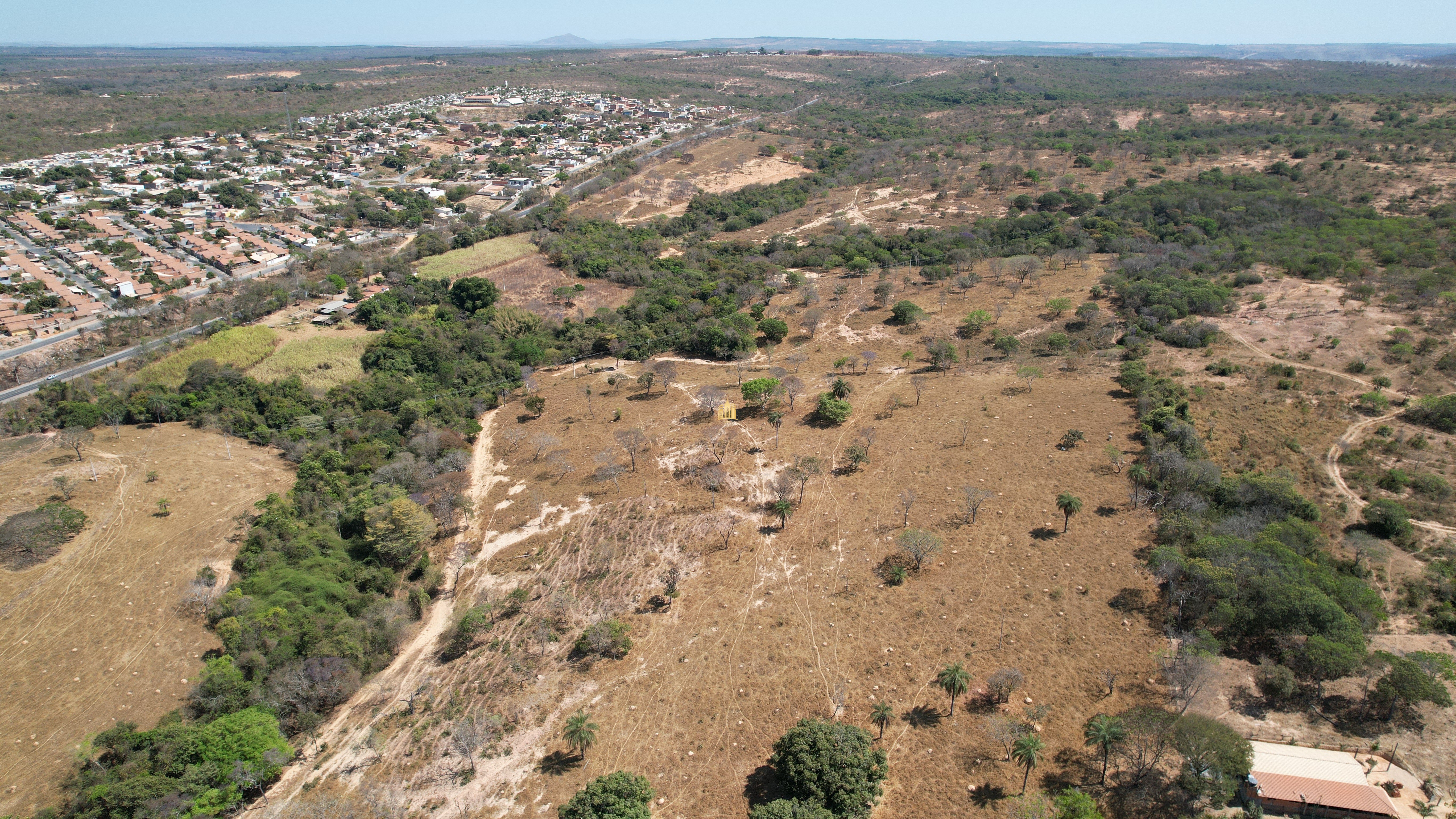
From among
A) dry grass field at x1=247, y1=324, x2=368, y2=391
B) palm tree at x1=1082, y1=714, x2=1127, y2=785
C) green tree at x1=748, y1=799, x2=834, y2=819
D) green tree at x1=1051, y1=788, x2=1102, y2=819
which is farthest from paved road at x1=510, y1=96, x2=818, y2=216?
green tree at x1=1051, y1=788, x2=1102, y2=819

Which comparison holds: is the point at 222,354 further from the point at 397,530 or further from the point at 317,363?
the point at 397,530

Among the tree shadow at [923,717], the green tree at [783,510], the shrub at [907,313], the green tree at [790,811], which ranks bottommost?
the tree shadow at [923,717]

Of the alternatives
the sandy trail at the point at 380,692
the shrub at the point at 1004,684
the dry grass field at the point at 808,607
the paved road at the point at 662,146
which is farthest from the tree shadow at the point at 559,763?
the paved road at the point at 662,146

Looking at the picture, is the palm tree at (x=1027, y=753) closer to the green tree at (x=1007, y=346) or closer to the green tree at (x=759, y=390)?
the green tree at (x=759, y=390)

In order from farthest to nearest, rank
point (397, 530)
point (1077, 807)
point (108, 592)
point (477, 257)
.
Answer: point (477, 257), point (397, 530), point (108, 592), point (1077, 807)

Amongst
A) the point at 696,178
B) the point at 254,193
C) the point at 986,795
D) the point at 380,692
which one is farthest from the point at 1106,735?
the point at 254,193

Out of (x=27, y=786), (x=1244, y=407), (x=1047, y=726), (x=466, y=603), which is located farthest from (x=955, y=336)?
(x=27, y=786)
